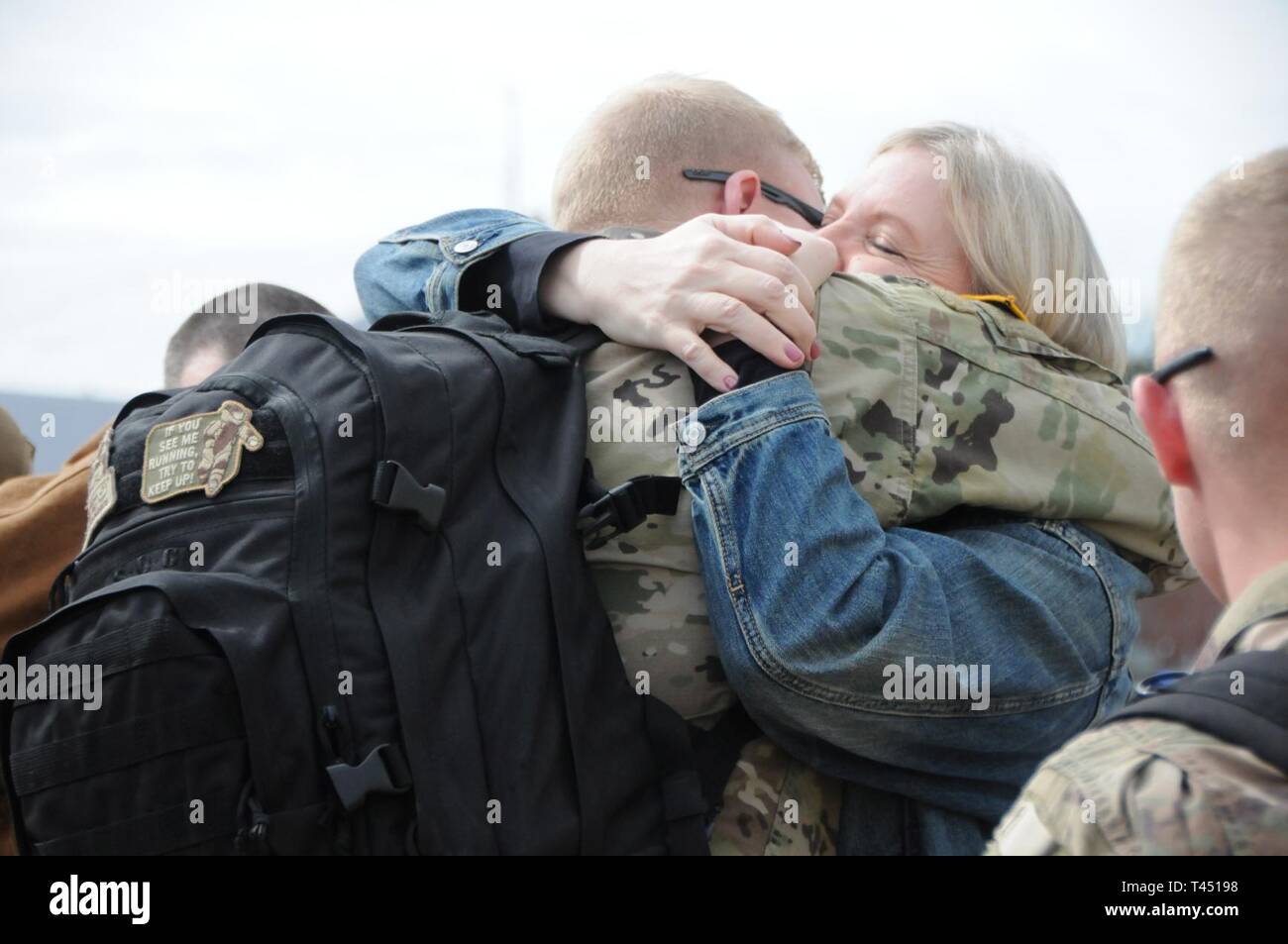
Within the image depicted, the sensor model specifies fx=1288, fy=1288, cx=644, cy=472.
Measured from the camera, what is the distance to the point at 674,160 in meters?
2.54

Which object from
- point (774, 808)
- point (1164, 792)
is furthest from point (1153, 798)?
point (774, 808)

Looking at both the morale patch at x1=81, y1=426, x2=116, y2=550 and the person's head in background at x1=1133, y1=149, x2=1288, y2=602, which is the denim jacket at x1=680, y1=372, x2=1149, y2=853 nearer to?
the person's head in background at x1=1133, y1=149, x2=1288, y2=602

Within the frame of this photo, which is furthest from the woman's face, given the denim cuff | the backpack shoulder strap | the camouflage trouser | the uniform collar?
the backpack shoulder strap

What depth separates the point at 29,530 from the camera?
2.68 m

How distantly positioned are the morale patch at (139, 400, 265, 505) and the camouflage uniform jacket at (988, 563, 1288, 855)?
108 cm

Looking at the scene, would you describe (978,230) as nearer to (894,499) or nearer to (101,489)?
(894,499)

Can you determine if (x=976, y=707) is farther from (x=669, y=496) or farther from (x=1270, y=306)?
(x=1270, y=306)

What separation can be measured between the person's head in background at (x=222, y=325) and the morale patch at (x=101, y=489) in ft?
5.71

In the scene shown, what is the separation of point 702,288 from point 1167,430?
2.60 ft

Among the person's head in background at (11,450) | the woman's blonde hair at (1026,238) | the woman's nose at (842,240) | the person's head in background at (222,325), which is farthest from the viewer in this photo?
the person's head in background at (222,325)

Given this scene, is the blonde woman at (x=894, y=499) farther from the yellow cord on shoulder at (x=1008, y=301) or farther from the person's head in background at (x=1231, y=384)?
the person's head in background at (x=1231, y=384)

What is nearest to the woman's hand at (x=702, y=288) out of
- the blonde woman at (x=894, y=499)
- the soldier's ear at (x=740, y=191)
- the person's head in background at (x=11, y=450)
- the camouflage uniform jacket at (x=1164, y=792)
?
the blonde woman at (x=894, y=499)

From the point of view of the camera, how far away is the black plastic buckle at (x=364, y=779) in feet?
5.25
